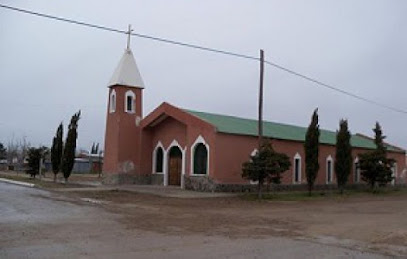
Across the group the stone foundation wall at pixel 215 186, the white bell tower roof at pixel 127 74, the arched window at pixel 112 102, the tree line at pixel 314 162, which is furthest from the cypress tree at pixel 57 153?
the tree line at pixel 314 162

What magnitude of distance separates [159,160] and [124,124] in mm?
3874

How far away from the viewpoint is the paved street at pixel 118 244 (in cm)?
986

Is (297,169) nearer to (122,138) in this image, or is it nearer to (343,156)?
(343,156)

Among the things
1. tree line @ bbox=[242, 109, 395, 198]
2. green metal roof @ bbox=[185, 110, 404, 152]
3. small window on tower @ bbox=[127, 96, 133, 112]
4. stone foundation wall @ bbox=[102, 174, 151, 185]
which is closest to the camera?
tree line @ bbox=[242, 109, 395, 198]

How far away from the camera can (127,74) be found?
123 ft

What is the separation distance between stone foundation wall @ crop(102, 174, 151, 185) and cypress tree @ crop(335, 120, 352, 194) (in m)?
14.0

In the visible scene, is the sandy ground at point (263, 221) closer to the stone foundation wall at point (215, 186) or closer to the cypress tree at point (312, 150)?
the stone foundation wall at point (215, 186)

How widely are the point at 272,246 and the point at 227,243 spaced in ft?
3.36

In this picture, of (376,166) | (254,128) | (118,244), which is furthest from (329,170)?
(118,244)

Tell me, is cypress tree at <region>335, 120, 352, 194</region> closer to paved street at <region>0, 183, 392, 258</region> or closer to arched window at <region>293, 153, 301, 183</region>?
arched window at <region>293, 153, 301, 183</region>

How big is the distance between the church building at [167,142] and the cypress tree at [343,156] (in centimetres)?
294

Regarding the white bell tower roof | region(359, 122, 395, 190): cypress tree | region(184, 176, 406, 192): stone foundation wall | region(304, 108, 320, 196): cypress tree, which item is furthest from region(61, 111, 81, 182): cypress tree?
region(359, 122, 395, 190): cypress tree

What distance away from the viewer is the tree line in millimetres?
27297

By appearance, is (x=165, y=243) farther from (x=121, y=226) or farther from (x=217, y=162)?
(x=217, y=162)
